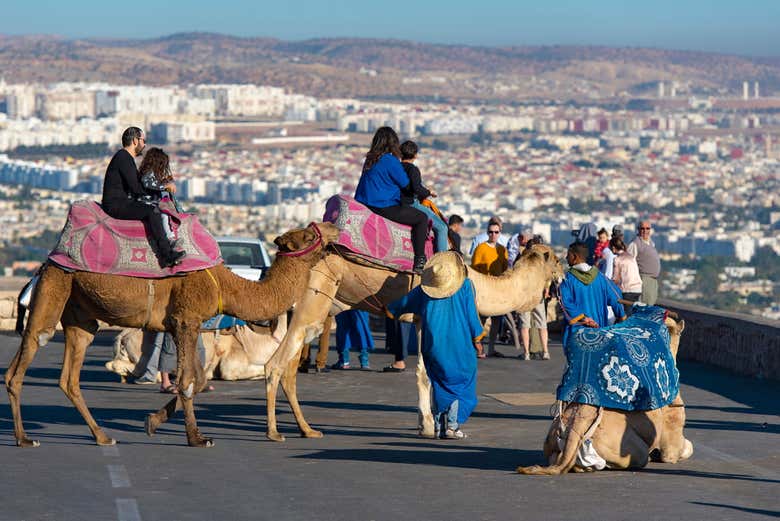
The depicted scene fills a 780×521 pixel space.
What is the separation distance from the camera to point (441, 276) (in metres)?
13.2

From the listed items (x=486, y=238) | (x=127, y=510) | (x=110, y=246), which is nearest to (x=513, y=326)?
(x=486, y=238)

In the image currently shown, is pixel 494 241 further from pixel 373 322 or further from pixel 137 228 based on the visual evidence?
pixel 137 228

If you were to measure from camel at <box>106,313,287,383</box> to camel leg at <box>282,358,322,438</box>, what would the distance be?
397 centimetres

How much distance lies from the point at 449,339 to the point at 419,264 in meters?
1.42

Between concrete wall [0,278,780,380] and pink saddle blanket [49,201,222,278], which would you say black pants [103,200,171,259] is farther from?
concrete wall [0,278,780,380]

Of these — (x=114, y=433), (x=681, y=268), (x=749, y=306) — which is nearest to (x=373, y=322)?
(x=114, y=433)

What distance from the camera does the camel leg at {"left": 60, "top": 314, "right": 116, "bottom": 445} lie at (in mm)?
12797

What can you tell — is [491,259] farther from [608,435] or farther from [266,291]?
[608,435]

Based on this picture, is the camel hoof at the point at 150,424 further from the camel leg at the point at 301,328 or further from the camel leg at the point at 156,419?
the camel leg at the point at 301,328

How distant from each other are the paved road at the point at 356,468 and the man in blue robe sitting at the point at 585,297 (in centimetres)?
97

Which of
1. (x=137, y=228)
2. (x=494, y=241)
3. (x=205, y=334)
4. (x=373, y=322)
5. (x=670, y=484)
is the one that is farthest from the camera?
(x=373, y=322)

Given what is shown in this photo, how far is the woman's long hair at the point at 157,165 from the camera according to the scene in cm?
1295

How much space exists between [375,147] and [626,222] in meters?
125

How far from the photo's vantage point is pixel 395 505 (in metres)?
9.91
